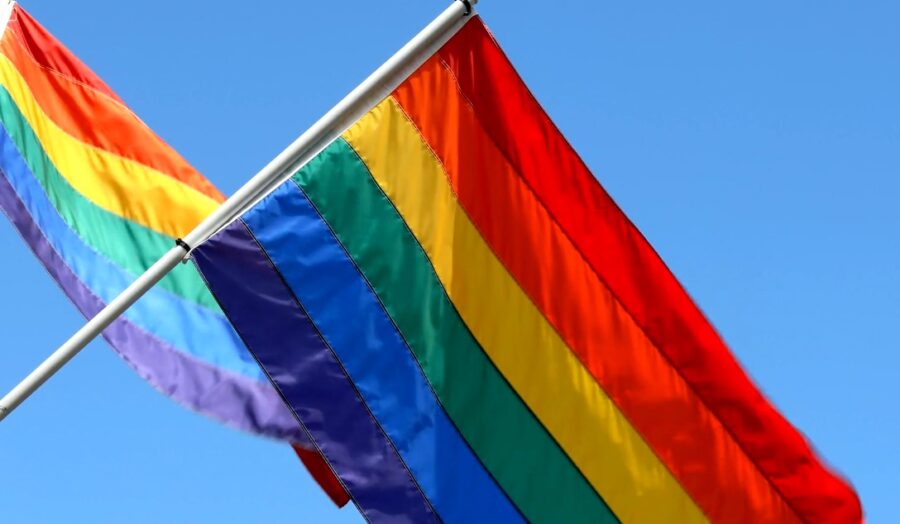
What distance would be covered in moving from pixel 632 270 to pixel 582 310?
388mm

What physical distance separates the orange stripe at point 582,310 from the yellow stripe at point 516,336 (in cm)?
7

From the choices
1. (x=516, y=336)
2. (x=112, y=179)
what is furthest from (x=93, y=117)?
(x=516, y=336)

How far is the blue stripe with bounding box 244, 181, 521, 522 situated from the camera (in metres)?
10.1

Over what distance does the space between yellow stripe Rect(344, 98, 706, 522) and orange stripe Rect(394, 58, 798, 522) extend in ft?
0.23

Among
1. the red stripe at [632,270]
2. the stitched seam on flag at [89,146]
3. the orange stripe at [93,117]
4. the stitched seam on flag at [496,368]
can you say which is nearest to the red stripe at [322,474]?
the stitched seam on flag at [496,368]

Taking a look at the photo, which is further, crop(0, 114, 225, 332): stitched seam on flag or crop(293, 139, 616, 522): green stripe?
crop(0, 114, 225, 332): stitched seam on flag

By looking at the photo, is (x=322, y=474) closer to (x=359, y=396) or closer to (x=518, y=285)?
(x=359, y=396)

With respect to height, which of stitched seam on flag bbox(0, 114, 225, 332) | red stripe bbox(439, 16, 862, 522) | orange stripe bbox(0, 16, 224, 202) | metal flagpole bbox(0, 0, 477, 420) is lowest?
red stripe bbox(439, 16, 862, 522)

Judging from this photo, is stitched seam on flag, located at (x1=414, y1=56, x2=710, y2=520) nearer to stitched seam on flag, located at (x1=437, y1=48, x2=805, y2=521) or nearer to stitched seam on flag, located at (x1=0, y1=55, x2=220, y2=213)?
stitched seam on flag, located at (x1=437, y1=48, x2=805, y2=521)

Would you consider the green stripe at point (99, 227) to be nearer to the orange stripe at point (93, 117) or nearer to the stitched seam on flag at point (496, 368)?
the orange stripe at point (93, 117)

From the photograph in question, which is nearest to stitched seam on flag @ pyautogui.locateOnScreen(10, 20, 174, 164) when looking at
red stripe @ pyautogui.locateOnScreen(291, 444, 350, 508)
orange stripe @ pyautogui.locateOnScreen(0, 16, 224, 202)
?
orange stripe @ pyautogui.locateOnScreen(0, 16, 224, 202)

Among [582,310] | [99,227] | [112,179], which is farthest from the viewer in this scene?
[112,179]

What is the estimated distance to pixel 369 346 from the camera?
1019 centimetres

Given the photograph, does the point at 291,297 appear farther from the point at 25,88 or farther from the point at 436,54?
the point at 25,88
